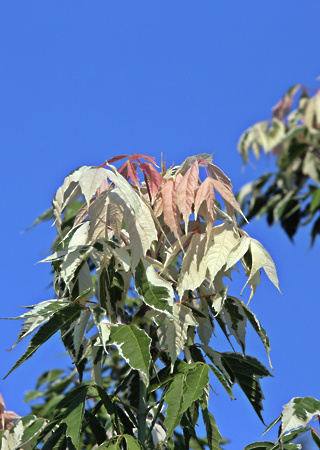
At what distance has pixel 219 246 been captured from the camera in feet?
4.35

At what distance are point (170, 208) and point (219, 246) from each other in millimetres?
117

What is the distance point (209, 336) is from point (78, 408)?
32 cm

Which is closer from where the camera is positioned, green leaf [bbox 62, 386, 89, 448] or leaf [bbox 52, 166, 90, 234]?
green leaf [bbox 62, 386, 89, 448]

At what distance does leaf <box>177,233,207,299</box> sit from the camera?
51.8 inches

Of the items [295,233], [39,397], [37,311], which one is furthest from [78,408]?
[295,233]

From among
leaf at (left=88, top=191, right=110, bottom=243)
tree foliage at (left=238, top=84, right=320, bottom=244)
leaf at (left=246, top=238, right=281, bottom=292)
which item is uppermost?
tree foliage at (left=238, top=84, right=320, bottom=244)

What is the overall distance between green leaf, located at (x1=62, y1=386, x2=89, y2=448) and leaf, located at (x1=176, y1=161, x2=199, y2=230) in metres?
0.38

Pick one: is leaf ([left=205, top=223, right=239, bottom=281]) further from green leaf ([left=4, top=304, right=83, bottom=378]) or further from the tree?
green leaf ([left=4, top=304, right=83, bottom=378])

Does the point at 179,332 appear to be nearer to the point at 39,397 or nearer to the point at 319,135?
the point at 39,397

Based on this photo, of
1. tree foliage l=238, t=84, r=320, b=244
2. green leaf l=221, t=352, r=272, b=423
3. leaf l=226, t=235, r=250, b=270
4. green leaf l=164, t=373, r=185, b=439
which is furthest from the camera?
tree foliage l=238, t=84, r=320, b=244

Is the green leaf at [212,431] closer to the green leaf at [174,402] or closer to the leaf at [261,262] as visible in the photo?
the green leaf at [174,402]

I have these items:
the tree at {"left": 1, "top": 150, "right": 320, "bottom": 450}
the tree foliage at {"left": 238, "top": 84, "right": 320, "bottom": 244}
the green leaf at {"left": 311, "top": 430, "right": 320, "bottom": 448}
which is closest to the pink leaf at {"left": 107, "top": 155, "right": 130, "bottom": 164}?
the tree at {"left": 1, "top": 150, "right": 320, "bottom": 450}

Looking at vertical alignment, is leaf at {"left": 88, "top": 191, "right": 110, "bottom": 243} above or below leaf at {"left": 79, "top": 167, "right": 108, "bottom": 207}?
below

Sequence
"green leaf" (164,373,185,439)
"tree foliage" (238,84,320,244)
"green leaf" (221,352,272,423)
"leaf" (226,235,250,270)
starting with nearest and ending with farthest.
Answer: "green leaf" (164,373,185,439) → "leaf" (226,235,250,270) → "green leaf" (221,352,272,423) → "tree foliage" (238,84,320,244)
